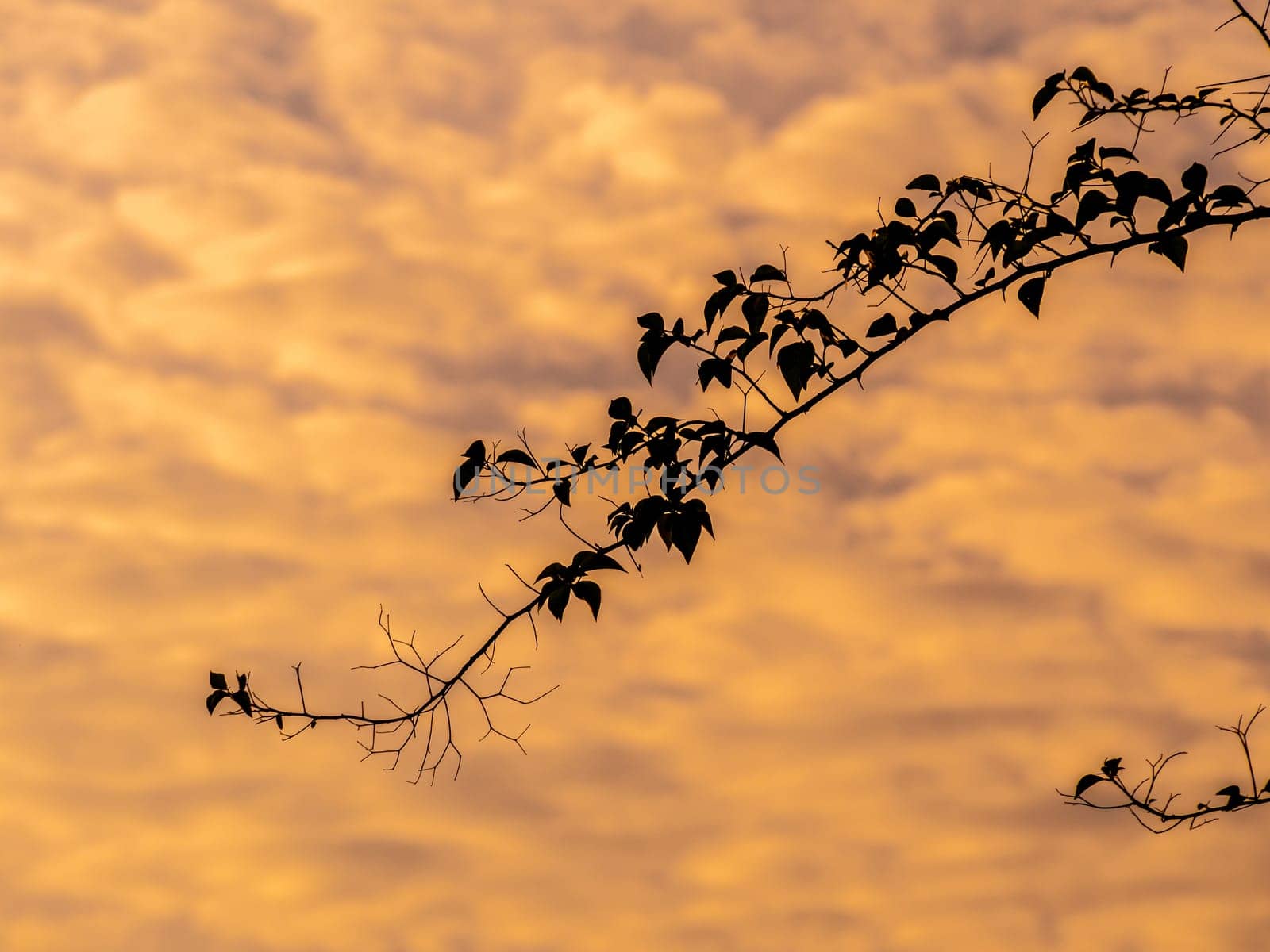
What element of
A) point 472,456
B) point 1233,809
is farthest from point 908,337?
point 1233,809

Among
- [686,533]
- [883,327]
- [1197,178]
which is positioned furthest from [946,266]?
[686,533]

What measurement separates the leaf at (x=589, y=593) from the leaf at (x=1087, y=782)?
2.28m

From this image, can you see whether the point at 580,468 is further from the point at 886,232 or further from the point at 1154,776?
the point at 1154,776

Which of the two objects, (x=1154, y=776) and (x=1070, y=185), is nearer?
(x=1070, y=185)

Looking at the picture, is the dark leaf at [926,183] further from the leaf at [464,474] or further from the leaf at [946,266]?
the leaf at [464,474]

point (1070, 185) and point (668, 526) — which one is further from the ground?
point (1070, 185)

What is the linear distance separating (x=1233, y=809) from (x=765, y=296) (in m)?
2.89

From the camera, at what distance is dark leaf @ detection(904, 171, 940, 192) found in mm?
5891

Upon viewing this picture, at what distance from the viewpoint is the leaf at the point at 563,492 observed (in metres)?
6.02

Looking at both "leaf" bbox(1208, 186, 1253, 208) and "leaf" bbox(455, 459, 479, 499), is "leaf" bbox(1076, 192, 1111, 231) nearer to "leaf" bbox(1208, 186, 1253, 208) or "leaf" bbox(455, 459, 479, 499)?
"leaf" bbox(1208, 186, 1253, 208)

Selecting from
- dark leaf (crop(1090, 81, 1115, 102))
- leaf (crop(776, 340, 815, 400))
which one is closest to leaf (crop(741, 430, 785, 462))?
leaf (crop(776, 340, 815, 400))

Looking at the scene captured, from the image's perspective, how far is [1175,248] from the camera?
206 inches

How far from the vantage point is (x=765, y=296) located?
18.8 ft

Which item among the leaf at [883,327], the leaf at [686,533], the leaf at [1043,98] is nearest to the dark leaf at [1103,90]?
the leaf at [1043,98]
